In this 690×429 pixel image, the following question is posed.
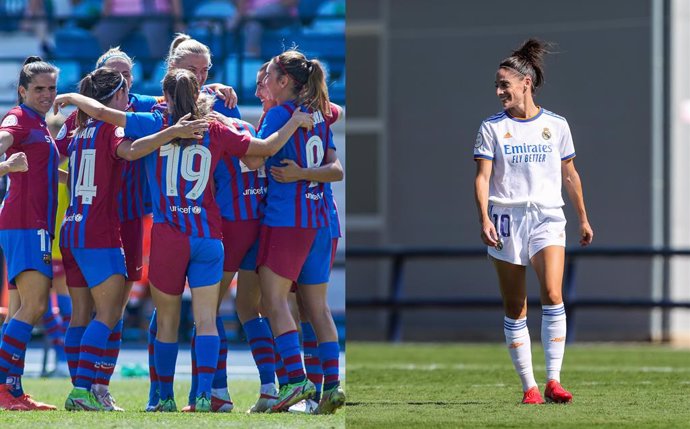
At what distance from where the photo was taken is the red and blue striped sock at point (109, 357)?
269 inches

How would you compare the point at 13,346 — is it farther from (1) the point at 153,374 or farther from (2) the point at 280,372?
(2) the point at 280,372

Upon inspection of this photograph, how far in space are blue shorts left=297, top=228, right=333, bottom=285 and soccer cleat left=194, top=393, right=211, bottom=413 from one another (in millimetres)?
706

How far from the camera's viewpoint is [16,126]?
6.79m

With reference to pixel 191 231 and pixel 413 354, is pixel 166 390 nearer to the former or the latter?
pixel 191 231

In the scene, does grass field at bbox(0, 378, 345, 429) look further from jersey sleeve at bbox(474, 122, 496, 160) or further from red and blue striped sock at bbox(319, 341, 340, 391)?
jersey sleeve at bbox(474, 122, 496, 160)

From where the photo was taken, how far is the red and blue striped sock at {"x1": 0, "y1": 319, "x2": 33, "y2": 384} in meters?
6.71

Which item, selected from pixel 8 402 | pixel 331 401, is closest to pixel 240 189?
pixel 331 401

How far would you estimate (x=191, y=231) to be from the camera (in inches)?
248

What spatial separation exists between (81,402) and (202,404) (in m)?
0.63

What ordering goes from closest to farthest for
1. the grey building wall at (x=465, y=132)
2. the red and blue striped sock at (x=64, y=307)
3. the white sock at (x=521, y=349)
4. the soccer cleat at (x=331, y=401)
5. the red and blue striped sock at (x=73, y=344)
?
the soccer cleat at (x=331, y=401)
the white sock at (x=521, y=349)
the red and blue striped sock at (x=73, y=344)
the red and blue striped sock at (x=64, y=307)
the grey building wall at (x=465, y=132)

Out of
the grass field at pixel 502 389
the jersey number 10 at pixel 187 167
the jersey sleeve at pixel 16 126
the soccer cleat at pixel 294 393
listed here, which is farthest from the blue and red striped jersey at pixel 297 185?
the jersey sleeve at pixel 16 126

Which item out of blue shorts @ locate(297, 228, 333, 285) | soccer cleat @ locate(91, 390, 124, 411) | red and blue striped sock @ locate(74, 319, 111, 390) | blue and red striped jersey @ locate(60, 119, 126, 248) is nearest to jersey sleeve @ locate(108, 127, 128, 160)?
blue and red striped jersey @ locate(60, 119, 126, 248)

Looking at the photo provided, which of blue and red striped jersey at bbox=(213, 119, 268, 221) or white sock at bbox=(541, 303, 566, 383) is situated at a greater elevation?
blue and red striped jersey at bbox=(213, 119, 268, 221)

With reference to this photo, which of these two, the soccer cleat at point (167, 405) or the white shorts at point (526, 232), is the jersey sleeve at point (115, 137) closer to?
the soccer cleat at point (167, 405)
